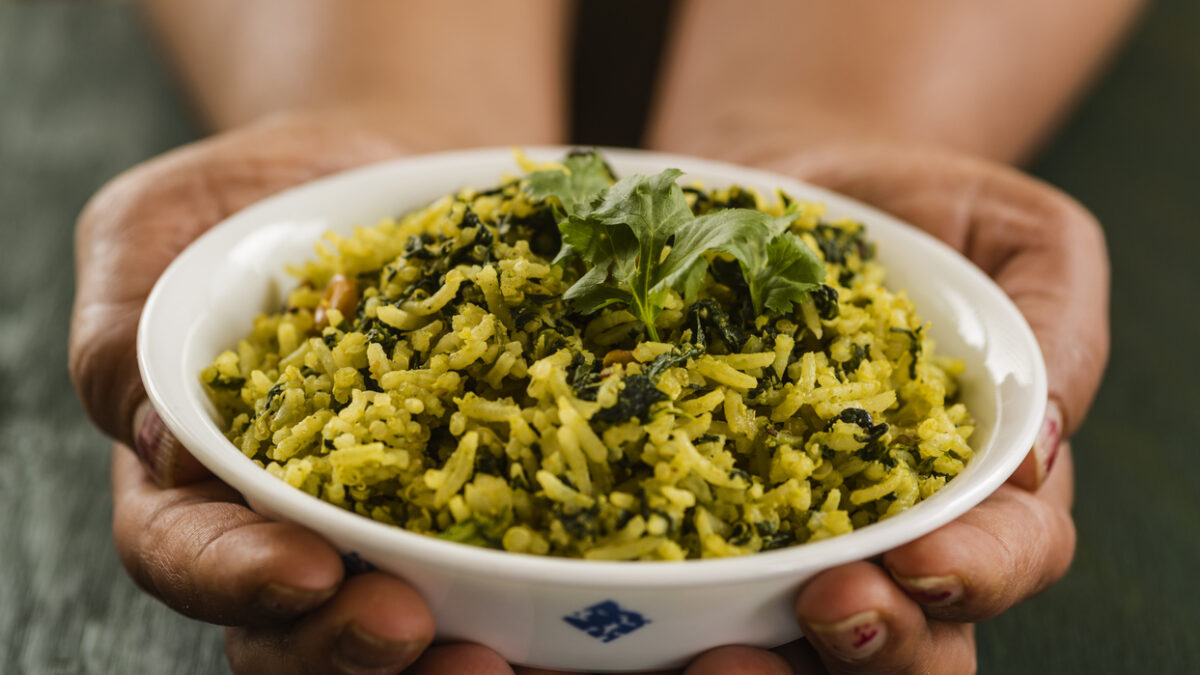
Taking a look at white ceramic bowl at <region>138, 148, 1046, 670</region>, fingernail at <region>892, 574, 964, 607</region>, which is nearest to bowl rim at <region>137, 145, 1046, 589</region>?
white ceramic bowl at <region>138, 148, 1046, 670</region>

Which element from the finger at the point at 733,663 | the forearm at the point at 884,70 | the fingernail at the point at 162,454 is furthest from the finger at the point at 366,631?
the forearm at the point at 884,70

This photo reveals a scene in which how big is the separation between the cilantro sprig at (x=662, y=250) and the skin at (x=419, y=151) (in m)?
0.66

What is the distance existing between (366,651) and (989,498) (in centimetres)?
147

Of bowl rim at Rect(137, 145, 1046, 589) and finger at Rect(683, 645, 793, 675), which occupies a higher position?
bowl rim at Rect(137, 145, 1046, 589)

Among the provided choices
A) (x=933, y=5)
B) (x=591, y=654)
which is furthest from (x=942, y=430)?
(x=933, y=5)

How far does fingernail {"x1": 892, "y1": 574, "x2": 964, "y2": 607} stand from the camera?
1.91m

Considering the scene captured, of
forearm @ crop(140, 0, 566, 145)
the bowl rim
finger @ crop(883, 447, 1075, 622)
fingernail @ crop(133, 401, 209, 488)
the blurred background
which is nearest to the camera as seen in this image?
the bowl rim

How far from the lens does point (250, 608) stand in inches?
75.2

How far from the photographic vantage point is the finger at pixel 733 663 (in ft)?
6.45

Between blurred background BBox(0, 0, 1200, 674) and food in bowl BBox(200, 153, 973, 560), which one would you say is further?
blurred background BBox(0, 0, 1200, 674)

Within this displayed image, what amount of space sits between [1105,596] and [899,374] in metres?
1.27

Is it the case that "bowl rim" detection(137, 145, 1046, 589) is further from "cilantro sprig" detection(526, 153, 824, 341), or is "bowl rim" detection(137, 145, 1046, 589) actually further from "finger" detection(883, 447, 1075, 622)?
"cilantro sprig" detection(526, 153, 824, 341)

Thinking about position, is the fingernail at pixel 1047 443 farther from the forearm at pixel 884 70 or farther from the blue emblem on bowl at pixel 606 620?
the forearm at pixel 884 70

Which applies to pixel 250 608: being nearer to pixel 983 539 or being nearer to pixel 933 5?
pixel 983 539
